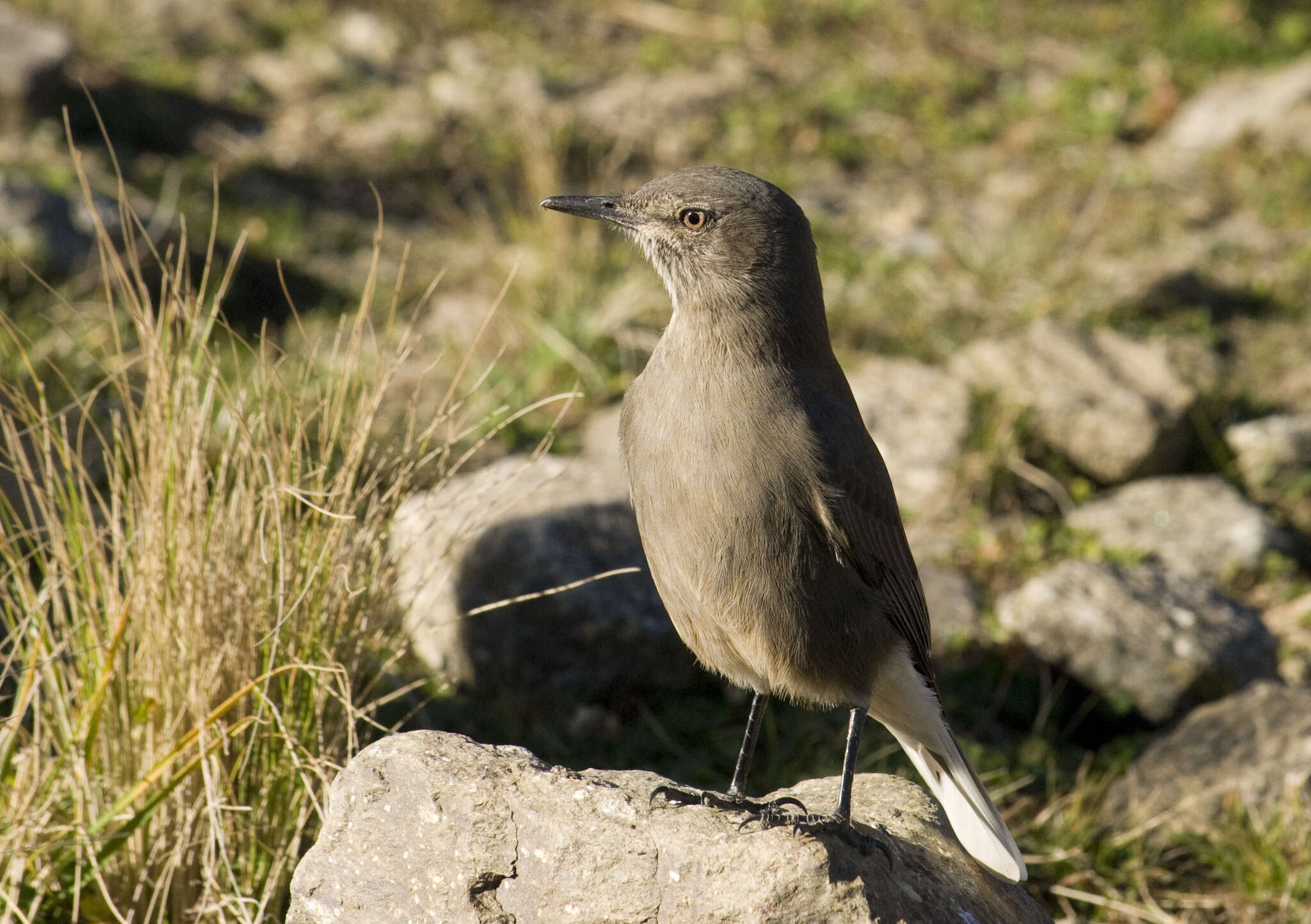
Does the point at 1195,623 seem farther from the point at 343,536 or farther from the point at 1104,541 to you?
the point at 343,536

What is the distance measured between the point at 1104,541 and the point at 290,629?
14.9ft

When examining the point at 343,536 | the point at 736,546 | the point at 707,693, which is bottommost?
the point at 707,693

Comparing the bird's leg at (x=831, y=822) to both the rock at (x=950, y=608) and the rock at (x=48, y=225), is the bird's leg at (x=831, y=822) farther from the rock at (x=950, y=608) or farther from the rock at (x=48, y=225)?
the rock at (x=48, y=225)

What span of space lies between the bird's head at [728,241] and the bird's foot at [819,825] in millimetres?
1459

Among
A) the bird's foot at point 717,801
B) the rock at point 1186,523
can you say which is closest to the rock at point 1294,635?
the rock at point 1186,523

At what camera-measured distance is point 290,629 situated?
3.90 metres

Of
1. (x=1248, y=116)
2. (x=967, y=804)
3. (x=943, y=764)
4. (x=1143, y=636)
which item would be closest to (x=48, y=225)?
(x=943, y=764)

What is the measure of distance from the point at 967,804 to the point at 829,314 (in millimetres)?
4605

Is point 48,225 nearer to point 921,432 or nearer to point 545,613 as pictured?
point 545,613

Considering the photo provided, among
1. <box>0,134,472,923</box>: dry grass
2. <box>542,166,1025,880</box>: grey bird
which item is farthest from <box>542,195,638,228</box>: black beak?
<box>0,134,472,923</box>: dry grass

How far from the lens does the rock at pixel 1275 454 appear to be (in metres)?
7.20

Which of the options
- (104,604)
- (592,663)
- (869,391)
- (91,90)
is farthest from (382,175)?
(104,604)

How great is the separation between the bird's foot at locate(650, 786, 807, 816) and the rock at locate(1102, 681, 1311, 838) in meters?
1.96

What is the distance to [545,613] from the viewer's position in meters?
5.43
